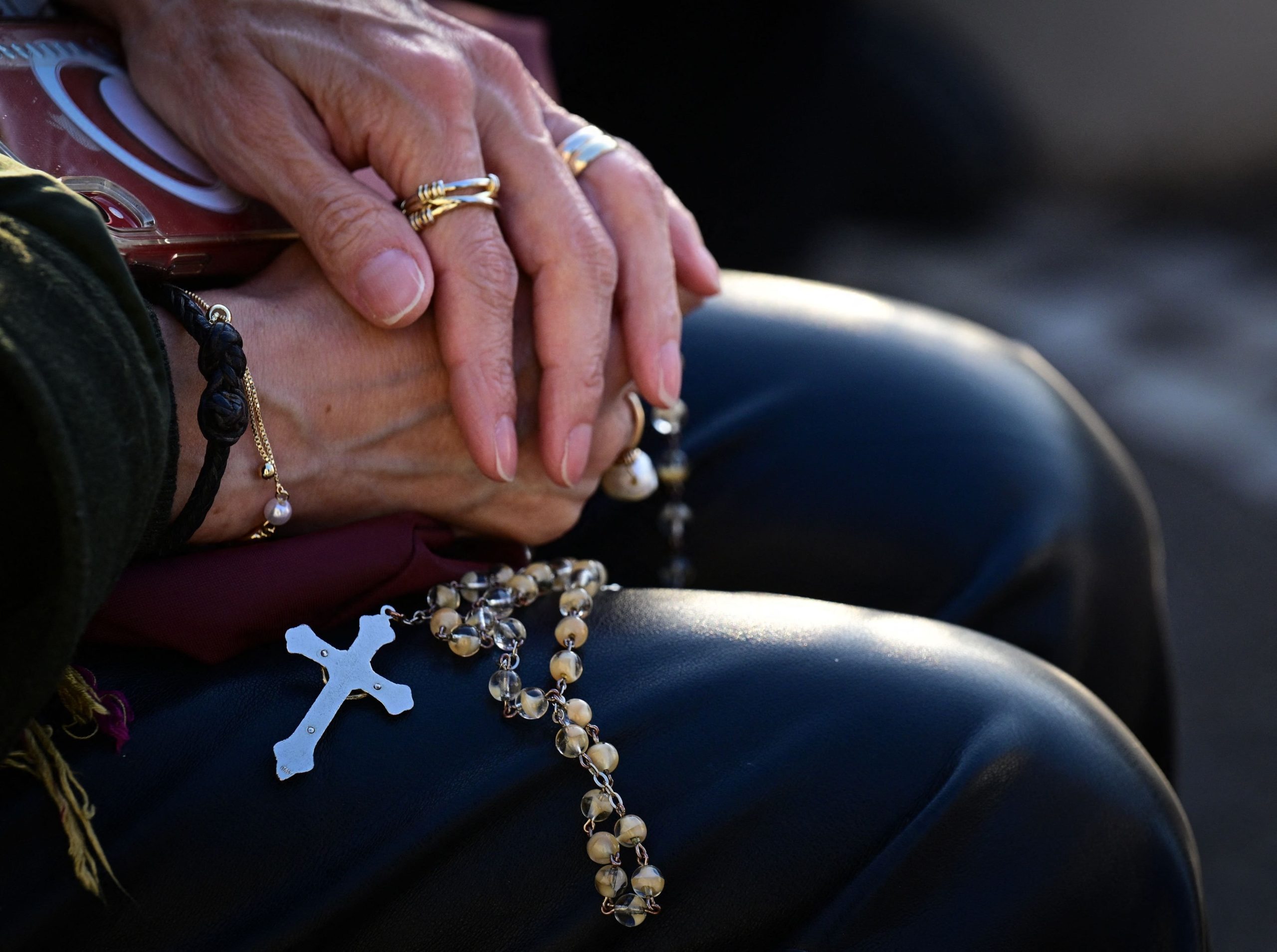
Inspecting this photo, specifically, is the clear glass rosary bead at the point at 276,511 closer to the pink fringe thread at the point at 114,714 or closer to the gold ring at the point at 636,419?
the pink fringe thread at the point at 114,714

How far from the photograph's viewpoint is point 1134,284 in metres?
2.07

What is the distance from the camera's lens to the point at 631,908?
51 cm

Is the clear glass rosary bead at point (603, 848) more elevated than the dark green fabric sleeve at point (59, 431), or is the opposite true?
the dark green fabric sleeve at point (59, 431)

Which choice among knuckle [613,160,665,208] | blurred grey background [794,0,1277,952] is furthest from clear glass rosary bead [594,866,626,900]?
blurred grey background [794,0,1277,952]

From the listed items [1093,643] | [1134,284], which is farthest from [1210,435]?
[1093,643]

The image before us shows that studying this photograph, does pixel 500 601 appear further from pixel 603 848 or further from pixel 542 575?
pixel 603 848

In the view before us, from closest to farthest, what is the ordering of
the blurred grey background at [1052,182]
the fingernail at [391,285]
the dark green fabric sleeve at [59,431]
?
the dark green fabric sleeve at [59,431]
the fingernail at [391,285]
the blurred grey background at [1052,182]

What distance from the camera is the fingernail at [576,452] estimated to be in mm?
692

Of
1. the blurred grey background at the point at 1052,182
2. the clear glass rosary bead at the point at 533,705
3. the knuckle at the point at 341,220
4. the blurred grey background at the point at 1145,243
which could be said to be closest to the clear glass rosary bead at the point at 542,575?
the clear glass rosary bead at the point at 533,705

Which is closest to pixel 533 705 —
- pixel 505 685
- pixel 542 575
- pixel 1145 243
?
pixel 505 685

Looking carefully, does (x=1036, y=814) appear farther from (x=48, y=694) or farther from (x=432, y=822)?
(x=48, y=694)

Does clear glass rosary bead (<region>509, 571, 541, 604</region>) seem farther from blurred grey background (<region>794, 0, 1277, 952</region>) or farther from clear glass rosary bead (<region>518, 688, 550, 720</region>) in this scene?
blurred grey background (<region>794, 0, 1277, 952</region>)

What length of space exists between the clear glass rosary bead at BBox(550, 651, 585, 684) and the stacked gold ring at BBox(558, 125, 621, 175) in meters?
0.36

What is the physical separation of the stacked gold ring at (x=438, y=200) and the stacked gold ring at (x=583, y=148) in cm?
10
